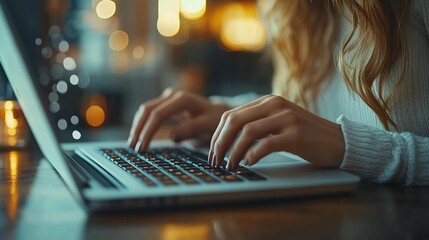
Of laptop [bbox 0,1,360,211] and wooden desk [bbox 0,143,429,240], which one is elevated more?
laptop [bbox 0,1,360,211]

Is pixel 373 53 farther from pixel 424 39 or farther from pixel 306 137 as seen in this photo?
pixel 306 137

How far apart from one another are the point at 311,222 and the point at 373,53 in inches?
15.7

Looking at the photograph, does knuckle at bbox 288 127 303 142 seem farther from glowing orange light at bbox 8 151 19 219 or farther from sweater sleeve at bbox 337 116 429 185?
glowing orange light at bbox 8 151 19 219

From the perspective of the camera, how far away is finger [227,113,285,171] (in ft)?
2.32

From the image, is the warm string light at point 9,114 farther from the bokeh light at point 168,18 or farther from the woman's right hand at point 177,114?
the bokeh light at point 168,18

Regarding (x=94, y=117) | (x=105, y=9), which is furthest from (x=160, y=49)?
(x=94, y=117)

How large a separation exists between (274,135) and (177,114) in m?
0.42

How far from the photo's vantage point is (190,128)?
110 cm

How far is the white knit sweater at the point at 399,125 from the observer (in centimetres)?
76

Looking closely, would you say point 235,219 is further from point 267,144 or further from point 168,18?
point 168,18

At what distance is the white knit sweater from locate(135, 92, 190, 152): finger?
0.29 metres

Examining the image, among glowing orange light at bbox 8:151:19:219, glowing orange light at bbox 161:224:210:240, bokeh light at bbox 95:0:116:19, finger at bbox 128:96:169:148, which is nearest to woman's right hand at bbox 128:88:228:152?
finger at bbox 128:96:169:148

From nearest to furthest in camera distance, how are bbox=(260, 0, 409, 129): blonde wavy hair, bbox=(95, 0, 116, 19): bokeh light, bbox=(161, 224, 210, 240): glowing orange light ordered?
bbox=(161, 224, 210, 240): glowing orange light < bbox=(260, 0, 409, 129): blonde wavy hair < bbox=(95, 0, 116, 19): bokeh light

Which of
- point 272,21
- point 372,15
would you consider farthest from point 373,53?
point 272,21
